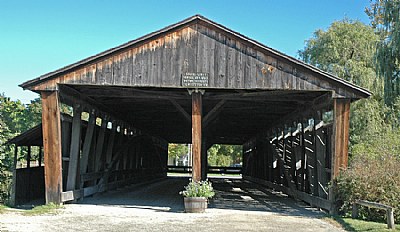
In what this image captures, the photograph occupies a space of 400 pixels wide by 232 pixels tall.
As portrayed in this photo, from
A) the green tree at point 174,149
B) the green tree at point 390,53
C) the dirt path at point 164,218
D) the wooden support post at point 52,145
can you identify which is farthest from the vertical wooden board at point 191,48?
the green tree at point 174,149

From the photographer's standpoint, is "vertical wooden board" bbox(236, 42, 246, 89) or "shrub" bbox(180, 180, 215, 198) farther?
"vertical wooden board" bbox(236, 42, 246, 89)

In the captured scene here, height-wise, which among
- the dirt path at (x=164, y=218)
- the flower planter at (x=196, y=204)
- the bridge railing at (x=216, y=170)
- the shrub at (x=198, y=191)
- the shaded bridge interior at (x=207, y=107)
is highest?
the shaded bridge interior at (x=207, y=107)

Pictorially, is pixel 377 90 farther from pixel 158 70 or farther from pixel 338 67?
pixel 158 70

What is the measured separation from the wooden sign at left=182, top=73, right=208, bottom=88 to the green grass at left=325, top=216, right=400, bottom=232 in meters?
4.51

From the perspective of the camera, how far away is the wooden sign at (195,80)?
12.8 m

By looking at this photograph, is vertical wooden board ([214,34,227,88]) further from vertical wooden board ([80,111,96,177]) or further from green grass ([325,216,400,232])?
vertical wooden board ([80,111,96,177])

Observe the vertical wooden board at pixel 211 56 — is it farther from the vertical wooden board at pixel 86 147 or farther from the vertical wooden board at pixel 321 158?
the vertical wooden board at pixel 86 147

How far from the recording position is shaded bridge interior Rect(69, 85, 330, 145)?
47.7 ft

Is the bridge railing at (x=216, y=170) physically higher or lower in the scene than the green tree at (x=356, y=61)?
lower

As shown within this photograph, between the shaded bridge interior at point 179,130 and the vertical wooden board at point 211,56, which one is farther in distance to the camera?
the shaded bridge interior at point 179,130

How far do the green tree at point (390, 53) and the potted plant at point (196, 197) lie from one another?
11128 millimetres

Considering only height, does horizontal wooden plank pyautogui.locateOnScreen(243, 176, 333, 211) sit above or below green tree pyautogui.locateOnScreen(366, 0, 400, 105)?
below

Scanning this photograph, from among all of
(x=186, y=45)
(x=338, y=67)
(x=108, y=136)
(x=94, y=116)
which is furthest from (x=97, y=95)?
(x=338, y=67)

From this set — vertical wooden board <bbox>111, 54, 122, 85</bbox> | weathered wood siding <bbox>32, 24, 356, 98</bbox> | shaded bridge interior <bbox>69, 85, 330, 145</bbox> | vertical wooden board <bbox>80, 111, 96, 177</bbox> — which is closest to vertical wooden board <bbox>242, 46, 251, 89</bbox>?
weathered wood siding <bbox>32, 24, 356, 98</bbox>
